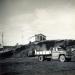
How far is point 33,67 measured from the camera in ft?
15.4

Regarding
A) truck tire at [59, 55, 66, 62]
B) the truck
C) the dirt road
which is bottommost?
the dirt road

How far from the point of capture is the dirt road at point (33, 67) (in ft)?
15.1

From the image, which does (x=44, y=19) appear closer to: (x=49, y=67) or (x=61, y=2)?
(x=61, y=2)

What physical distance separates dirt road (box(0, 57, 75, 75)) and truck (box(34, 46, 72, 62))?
0.09 m

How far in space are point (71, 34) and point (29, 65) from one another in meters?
1.08

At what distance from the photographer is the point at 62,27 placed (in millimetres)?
4777

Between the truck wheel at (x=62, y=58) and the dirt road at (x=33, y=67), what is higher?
the truck wheel at (x=62, y=58)

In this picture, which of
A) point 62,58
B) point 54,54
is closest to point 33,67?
point 54,54

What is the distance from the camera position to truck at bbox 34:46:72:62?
15.3ft

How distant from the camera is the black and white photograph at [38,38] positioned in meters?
4.66

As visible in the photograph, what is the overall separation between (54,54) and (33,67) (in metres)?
0.51

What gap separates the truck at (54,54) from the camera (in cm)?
465

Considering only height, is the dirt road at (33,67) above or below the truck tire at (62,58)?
below

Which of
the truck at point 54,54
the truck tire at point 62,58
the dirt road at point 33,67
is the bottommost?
the dirt road at point 33,67
